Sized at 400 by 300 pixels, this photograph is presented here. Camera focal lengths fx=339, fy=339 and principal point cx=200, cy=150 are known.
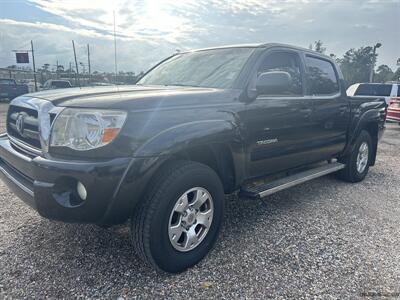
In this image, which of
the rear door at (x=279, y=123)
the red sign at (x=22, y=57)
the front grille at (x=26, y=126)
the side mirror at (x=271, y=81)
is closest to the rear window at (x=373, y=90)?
the rear door at (x=279, y=123)

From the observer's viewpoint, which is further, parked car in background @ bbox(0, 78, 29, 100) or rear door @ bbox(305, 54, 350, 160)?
parked car in background @ bbox(0, 78, 29, 100)

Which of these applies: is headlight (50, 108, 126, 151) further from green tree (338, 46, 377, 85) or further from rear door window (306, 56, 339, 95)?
green tree (338, 46, 377, 85)

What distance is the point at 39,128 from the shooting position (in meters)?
2.46

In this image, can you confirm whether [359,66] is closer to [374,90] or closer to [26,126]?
[374,90]

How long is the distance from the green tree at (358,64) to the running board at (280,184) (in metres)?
46.4

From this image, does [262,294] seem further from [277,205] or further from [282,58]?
[282,58]

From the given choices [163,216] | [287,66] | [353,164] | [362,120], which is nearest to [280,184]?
[287,66]

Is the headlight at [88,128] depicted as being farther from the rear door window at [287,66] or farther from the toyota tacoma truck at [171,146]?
the rear door window at [287,66]

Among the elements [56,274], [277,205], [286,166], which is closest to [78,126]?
[56,274]

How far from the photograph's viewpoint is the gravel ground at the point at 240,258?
2461mm

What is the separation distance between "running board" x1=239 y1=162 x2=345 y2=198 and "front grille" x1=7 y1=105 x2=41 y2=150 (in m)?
1.87

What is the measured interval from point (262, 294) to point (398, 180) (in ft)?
14.1

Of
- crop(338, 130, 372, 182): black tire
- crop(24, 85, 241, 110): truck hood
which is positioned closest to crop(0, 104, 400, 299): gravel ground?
crop(338, 130, 372, 182): black tire

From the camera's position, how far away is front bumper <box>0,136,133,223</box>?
219 cm
